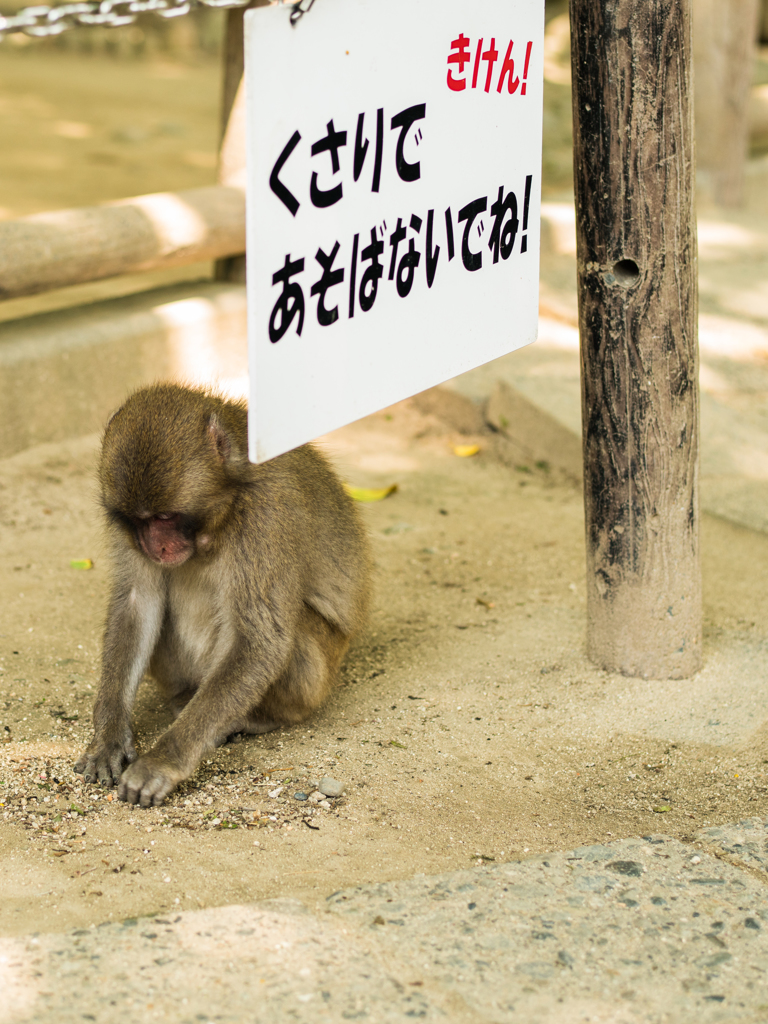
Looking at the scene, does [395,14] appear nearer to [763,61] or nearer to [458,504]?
[458,504]

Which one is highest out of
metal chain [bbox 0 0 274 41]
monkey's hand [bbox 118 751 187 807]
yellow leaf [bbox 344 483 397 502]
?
metal chain [bbox 0 0 274 41]

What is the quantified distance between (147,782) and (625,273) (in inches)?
69.4

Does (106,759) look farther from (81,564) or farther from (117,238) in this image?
(117,238)

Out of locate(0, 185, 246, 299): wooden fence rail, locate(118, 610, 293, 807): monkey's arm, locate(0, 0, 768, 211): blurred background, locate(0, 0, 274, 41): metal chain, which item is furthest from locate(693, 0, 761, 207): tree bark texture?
locate(118, 610, 293, 807): monkey's arm

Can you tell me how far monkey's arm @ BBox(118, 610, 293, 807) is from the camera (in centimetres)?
281

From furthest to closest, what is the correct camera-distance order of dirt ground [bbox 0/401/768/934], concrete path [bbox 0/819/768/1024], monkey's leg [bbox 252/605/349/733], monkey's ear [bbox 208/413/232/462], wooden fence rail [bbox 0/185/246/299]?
wooden fence rail [bbox 0/185/246/299]
monkey's leg [bbox 252/605/349/733]
monkey's ear [bbox 208/413/232/462]
dirt ground [bbox 0/401/768/934]
concrete path [bbox 0/819/768/1024]

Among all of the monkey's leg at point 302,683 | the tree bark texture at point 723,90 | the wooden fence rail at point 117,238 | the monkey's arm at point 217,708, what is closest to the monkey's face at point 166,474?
the monkey's arm at point 217,708

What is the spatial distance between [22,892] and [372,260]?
4.93 ft

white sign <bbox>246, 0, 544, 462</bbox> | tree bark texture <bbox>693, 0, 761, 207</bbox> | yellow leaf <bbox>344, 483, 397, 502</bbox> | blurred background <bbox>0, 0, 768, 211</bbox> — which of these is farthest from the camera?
blurred background <bbox>0, 0, 768, 211</bbox>

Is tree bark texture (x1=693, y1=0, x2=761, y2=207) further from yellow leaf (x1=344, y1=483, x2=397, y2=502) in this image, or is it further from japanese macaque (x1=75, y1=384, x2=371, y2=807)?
japanese macaque (x1=75, y1=384, x2=371, y2=807)

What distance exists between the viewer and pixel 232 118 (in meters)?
5.34

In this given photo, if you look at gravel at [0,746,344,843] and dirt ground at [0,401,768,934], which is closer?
dirt ground at [0,401,768,934]

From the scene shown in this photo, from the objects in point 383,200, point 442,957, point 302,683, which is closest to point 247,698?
point 302,683

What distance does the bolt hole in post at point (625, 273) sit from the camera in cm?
300
